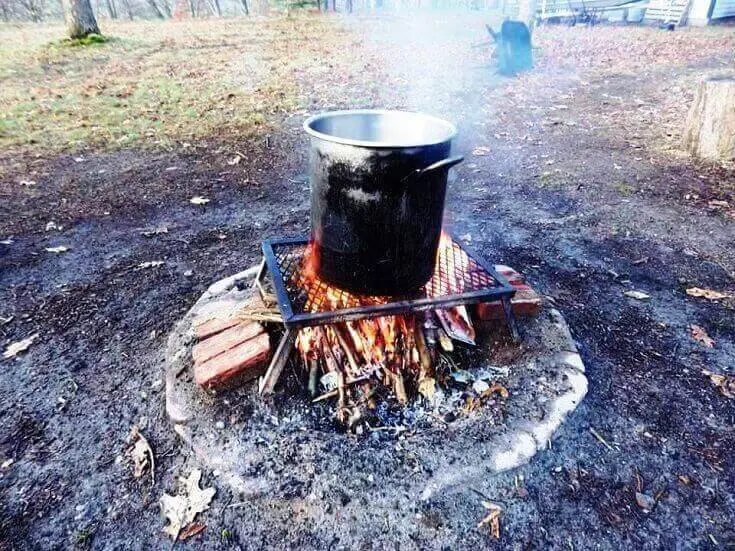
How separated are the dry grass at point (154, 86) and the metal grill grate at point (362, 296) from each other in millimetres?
4731

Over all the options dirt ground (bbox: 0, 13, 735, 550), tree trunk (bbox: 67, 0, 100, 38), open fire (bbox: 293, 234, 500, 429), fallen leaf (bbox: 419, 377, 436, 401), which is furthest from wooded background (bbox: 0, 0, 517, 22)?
fallen leaf (bbox: 419, 377, 436, 401)

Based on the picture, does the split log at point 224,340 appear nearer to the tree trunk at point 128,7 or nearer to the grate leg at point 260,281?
→ the grate leg at point 260,281

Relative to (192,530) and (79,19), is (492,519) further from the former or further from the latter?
(79,19)

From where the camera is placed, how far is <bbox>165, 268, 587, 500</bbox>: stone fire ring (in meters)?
2.03

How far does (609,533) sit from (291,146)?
18.9ft

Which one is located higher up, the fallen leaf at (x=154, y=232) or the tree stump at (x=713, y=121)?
the tree stump at (x=713, y=121)

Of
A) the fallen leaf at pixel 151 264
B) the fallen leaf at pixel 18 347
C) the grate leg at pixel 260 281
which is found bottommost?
the fallen leaf at pixel 18 347

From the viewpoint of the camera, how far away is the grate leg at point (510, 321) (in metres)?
2.52

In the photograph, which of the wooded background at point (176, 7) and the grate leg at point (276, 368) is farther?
the wooded background at point (176, 7)

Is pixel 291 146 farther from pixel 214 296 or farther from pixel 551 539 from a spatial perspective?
pixel 551 539

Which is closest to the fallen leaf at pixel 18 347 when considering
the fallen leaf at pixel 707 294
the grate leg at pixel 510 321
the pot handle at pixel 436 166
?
the pot handle at pixel 436 166

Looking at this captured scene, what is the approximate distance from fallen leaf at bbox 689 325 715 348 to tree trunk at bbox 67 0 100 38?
48.0ft

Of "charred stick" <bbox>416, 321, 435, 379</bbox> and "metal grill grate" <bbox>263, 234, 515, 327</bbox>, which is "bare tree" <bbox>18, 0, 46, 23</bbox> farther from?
"charred stick" <bbox>416, 321, 435, 379</bbox>

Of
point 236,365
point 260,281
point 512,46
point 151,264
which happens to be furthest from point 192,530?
point 512,46
